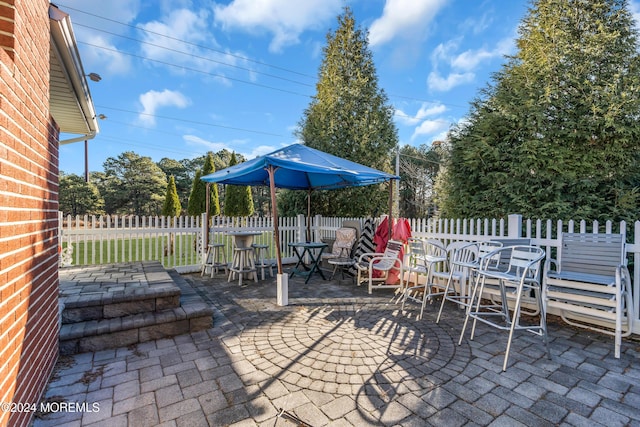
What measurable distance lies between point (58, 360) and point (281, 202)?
7200mm

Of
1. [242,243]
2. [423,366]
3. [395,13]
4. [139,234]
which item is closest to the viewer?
[423,366]

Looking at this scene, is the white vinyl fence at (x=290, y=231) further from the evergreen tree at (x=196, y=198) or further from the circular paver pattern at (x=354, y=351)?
the evergreen tree at (x=196, y=198)

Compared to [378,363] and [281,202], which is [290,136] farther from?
[378,363]

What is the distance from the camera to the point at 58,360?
2510 mm

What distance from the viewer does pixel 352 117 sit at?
8.25 metres

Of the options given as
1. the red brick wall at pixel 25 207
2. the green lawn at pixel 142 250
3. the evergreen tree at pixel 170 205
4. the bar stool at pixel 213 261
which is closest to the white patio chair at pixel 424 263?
→ the red brick wall at pixel 25 207

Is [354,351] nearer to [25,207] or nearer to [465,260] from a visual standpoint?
[465,260]

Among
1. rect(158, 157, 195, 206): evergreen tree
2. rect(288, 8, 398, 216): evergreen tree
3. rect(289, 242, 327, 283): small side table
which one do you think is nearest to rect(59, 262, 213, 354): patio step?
rect(289, 242, 327, 283): small side table

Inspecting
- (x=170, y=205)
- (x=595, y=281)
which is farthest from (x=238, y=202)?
(x=595, y=281)

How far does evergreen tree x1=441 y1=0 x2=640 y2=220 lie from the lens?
14.0 feet

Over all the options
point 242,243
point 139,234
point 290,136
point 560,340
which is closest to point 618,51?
point 560,340

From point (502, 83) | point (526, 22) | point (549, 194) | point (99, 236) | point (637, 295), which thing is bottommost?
point (637, 295)

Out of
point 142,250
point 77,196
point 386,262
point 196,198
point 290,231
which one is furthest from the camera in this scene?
point 77,196

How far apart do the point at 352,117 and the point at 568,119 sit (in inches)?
193
